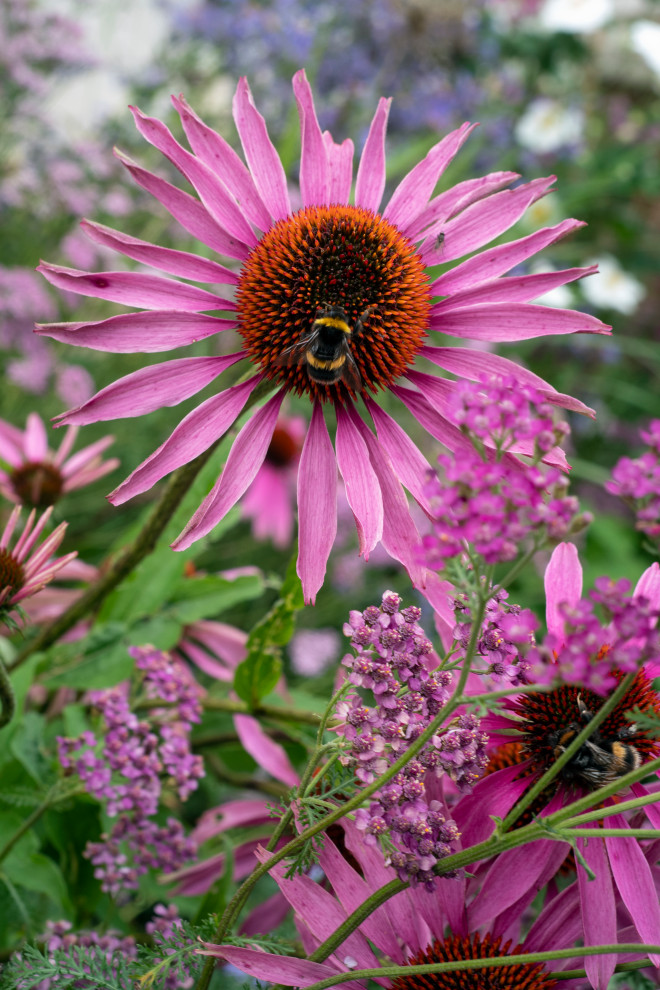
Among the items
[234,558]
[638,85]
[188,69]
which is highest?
[638,85]

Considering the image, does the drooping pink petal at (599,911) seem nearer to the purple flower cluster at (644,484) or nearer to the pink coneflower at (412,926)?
the pink coneflower at (412,926)

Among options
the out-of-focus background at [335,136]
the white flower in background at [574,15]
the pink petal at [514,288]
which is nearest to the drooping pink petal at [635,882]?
the pink petal at [514,288]

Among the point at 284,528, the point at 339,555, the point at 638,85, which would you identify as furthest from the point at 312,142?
the point at 638,85

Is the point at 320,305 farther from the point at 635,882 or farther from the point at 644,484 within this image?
the point at 635,882

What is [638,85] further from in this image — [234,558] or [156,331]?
[156,331]

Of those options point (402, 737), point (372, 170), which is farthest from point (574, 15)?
point (402, 737)
